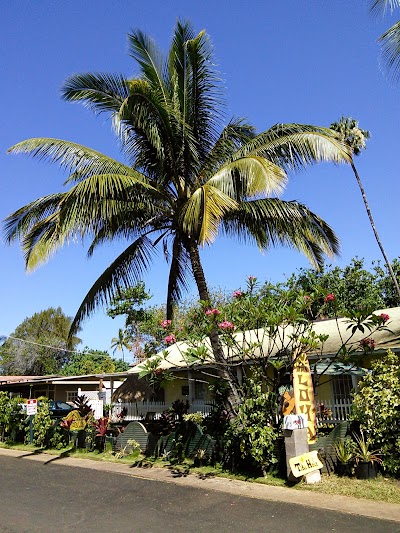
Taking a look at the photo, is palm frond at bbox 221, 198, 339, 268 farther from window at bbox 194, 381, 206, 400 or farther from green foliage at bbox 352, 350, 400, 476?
window at bbox 194, 381, 206, 400

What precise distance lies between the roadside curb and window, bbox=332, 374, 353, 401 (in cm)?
765

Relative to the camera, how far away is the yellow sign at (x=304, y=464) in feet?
26.0

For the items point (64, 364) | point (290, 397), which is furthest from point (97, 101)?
point (64, 364)

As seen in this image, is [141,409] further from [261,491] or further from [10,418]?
[261,491]

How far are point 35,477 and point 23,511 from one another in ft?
10.00

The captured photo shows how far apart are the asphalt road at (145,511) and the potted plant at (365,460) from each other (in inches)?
71.7

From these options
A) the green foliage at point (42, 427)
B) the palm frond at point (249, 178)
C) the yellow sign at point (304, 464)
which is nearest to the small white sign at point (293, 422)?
the yellow sign at point (304, 464)

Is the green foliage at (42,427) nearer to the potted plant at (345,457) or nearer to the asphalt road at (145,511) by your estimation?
the asphalt road at (145,511)

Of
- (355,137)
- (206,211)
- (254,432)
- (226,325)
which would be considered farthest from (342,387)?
(355,137)

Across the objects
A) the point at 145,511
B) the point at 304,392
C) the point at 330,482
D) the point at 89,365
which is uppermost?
the point at 89,365

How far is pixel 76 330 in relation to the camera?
43.4 ft

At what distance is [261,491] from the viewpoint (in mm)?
7777

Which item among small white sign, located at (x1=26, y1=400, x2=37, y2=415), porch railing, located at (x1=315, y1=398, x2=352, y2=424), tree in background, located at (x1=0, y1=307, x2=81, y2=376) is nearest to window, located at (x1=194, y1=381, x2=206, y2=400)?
porch railing, located at (x1=315, y1=398, x2=352, y2=424)

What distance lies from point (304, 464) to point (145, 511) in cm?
283
